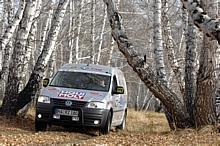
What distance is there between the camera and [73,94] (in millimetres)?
14273

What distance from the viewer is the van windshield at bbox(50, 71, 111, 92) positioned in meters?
15.0

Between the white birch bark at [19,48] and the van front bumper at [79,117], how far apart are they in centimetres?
354

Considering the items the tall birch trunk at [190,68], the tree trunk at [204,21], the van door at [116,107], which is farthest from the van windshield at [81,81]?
the tree trunk at [204,21]

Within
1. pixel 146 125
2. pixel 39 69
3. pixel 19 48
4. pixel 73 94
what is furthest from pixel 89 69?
pixel 146 125

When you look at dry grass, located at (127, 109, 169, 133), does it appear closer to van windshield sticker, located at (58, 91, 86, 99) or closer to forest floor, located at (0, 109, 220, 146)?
forest floor, located at (0, 109, 220, 146)

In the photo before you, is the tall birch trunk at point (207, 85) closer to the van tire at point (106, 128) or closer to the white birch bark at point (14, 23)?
the van tire at point (106, 128)

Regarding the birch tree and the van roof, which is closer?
the birch tree

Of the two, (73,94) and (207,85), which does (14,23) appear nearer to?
(73,94)

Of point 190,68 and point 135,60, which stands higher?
point 135,60

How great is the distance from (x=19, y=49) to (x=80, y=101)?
4.14 metres

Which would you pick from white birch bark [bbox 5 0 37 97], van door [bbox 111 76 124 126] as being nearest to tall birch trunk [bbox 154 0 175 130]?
van door [bbox 111 76 124 126]

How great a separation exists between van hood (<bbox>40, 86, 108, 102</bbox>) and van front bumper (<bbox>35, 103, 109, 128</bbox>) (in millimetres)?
274

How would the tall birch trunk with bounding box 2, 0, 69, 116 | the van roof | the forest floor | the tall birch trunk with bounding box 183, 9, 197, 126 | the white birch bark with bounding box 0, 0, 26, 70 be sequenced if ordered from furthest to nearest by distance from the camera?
the white birch bark with bounding box 0, 0, 26, 70 < the tall birch trunk with bounding box 2, 0, 69, 116 < the van roof < the tall birch trunk with bounding box 183, 9, 197, 126 < the forest floor

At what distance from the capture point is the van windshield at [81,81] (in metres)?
15.0
